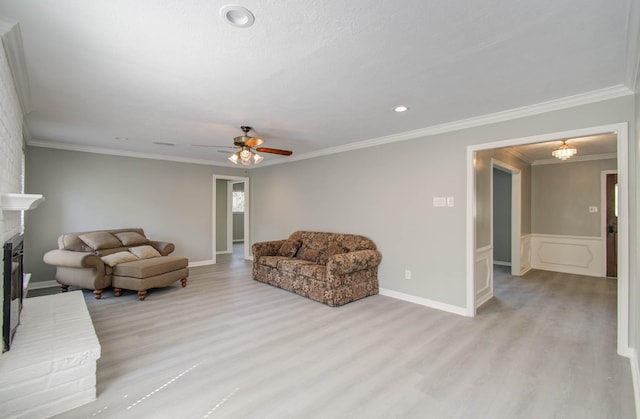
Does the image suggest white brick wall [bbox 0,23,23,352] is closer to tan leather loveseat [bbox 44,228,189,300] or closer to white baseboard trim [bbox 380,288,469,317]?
tan leather loveseat [bbox 44,228,189,300]

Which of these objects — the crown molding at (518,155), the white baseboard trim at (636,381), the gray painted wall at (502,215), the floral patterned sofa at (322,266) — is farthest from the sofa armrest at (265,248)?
the gray painted wall at (502,215)

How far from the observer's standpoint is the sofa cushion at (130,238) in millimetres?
5188

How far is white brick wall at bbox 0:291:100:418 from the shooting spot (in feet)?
5.91

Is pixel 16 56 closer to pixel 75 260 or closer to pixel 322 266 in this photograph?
pixel 75 260

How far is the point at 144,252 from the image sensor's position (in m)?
4.85

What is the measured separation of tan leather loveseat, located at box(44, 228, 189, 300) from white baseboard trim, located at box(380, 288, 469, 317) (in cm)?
330

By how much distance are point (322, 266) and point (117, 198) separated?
14.1 ft

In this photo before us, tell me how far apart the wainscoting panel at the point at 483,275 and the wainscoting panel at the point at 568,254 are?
3082mm

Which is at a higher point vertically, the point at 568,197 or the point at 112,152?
the point at 112,152

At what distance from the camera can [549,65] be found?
225 cm

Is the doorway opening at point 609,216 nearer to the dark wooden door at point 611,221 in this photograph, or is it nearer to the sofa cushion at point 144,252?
the dark wooden door at point 611,221

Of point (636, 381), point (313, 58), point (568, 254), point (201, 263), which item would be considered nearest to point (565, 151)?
point (568, 254)

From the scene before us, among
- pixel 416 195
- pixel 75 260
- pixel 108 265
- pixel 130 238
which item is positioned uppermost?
pixel 416 195

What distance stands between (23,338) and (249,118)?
9.29 ft
